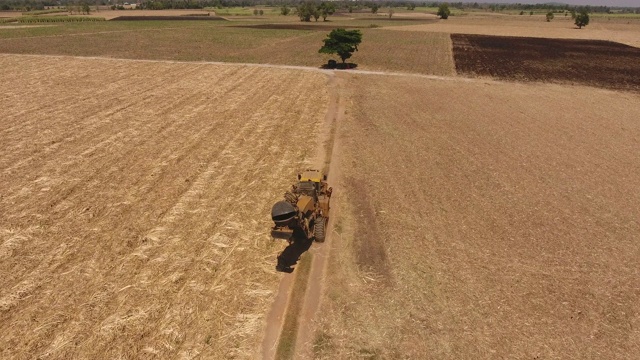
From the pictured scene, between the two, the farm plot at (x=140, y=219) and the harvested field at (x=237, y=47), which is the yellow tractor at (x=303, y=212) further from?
the harvested field at (x=237, y=47)

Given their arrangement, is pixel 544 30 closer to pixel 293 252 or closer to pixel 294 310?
pixel 293 252

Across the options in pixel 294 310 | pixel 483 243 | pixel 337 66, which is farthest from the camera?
pixel 337 66

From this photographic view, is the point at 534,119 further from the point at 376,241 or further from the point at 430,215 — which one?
the point at 376,241

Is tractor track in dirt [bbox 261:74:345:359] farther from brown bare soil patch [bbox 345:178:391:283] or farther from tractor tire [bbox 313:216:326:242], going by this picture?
brown bare soil patch [bbox 345:178:391:283]

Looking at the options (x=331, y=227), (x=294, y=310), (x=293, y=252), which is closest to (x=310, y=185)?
(x=331, y=227)

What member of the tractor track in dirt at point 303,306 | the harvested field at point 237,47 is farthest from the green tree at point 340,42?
the tractor track in dirt at point 303,306
